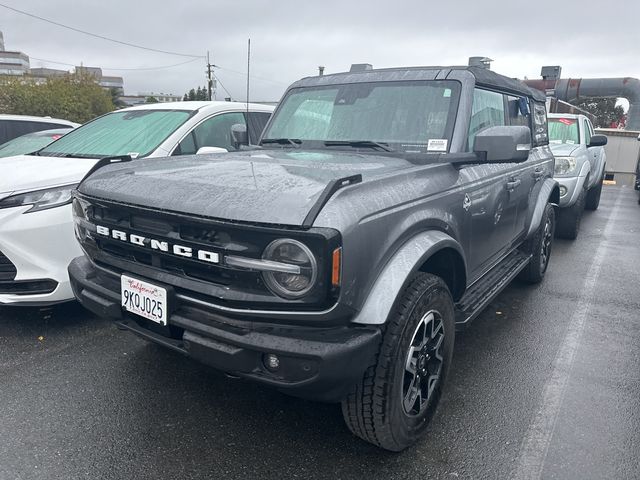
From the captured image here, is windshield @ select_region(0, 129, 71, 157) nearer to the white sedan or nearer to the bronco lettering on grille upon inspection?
the white sedan

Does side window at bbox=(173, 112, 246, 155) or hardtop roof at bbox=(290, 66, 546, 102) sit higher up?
hardtop roof at bbox=(290, 66, 546, 102)

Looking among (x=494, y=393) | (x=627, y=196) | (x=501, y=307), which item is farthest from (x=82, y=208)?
(x=627, y=196)

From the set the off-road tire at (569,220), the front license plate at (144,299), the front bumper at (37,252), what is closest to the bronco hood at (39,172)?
the front bumper at (37,252)

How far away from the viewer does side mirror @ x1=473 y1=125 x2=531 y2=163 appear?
2701mm

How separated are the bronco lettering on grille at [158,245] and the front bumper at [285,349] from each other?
23 centimetres

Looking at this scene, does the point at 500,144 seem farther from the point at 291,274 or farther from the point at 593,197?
the point at 593,197

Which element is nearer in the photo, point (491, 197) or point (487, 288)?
point (491, 197)

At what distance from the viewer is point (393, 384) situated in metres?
2.19

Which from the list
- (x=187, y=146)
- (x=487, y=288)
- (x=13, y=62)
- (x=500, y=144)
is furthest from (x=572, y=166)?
(x=13, y=62)

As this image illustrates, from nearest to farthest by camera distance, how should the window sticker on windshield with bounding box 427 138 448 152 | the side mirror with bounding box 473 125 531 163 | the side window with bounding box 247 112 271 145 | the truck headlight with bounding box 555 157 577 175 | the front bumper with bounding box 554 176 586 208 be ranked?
the side mirror with bounding box 473 125 531 163 < the window sticker on windshield with bounding box 427 138 448 152 < the side window with bounding box 247 112 271 145 < the front bumper with bounding box 554 176 586 208 < the truck headlight with bounding box 555 157 577 175

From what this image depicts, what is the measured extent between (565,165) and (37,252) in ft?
21.8

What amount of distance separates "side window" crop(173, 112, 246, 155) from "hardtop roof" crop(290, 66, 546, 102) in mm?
1170

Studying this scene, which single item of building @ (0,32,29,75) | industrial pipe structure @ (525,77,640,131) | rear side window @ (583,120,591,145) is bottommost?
rear side window @ (583,120,591,145)

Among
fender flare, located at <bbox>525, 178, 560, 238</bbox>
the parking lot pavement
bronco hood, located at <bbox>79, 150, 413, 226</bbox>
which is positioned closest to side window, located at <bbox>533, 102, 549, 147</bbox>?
fender flare, located at <bbox>525, 178, 560, 238</bbox>
